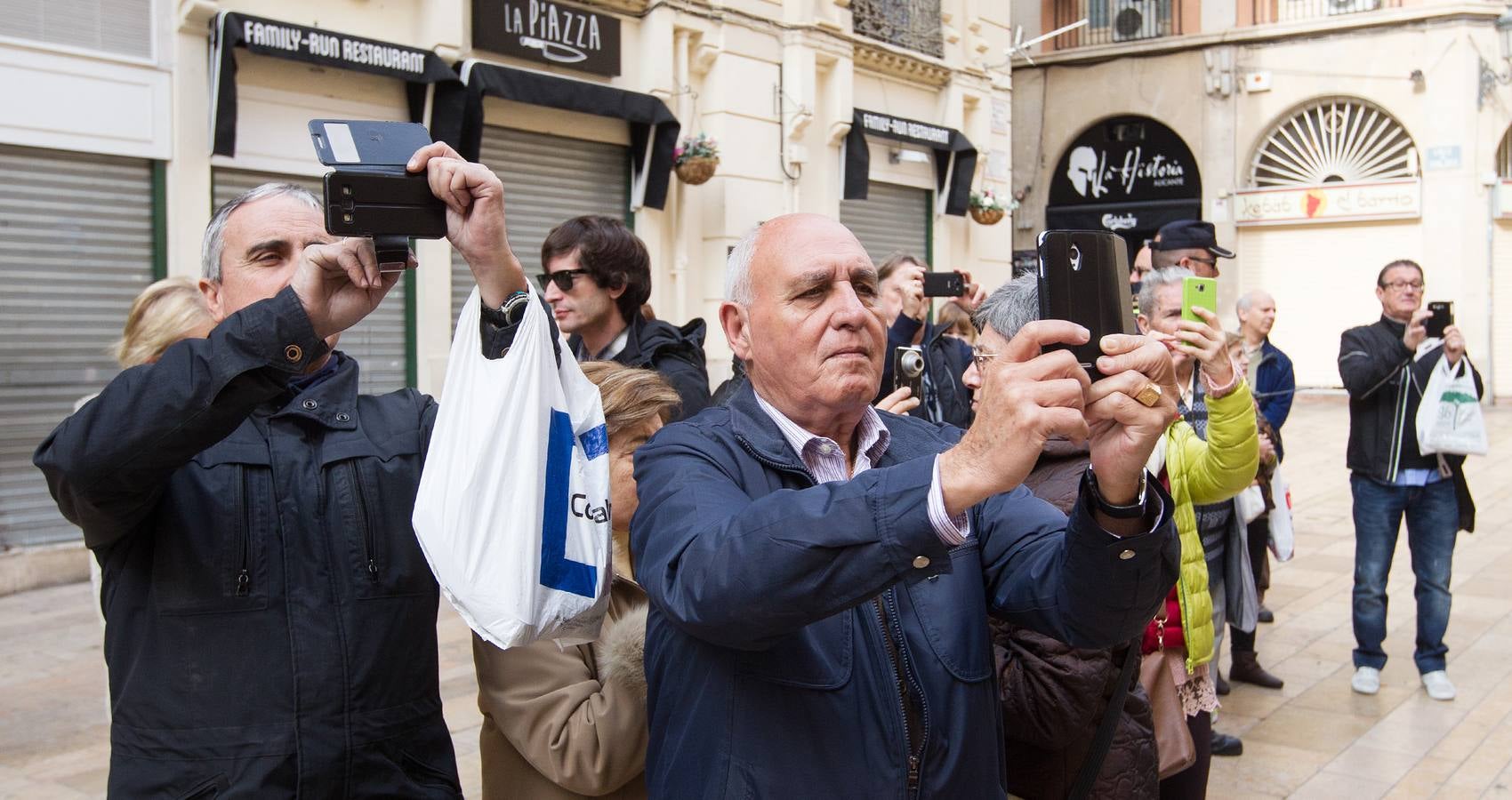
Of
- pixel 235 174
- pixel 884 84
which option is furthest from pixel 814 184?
pixel 235 174

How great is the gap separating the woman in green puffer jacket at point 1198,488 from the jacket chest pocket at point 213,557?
234cm

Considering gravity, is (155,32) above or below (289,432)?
above

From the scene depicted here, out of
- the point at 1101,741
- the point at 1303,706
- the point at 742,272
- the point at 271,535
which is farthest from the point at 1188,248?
the point at 271,535

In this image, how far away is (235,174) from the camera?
9.35 m

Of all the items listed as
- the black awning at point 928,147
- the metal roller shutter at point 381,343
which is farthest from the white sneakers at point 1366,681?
the black awning at point 928,147

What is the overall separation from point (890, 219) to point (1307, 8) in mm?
12537

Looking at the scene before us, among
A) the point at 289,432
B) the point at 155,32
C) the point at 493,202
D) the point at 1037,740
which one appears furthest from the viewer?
the point at 155,32

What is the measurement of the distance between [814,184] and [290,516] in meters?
13.0

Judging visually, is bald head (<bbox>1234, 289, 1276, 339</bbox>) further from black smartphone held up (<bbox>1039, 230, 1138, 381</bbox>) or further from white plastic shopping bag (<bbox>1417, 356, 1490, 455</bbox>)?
black smartphone held up (<bbox>1039, 230, 1138, 381</bbox>)

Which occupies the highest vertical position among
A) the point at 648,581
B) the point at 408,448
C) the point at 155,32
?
the point at 155,32

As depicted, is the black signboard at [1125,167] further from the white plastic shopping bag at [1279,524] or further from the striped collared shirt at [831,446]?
the striped collared shirt at [831,446]

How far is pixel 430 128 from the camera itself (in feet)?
33.8

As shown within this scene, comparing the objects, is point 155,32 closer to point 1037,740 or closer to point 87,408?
point 87,408

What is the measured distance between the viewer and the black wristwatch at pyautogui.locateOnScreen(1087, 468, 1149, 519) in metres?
1.75
